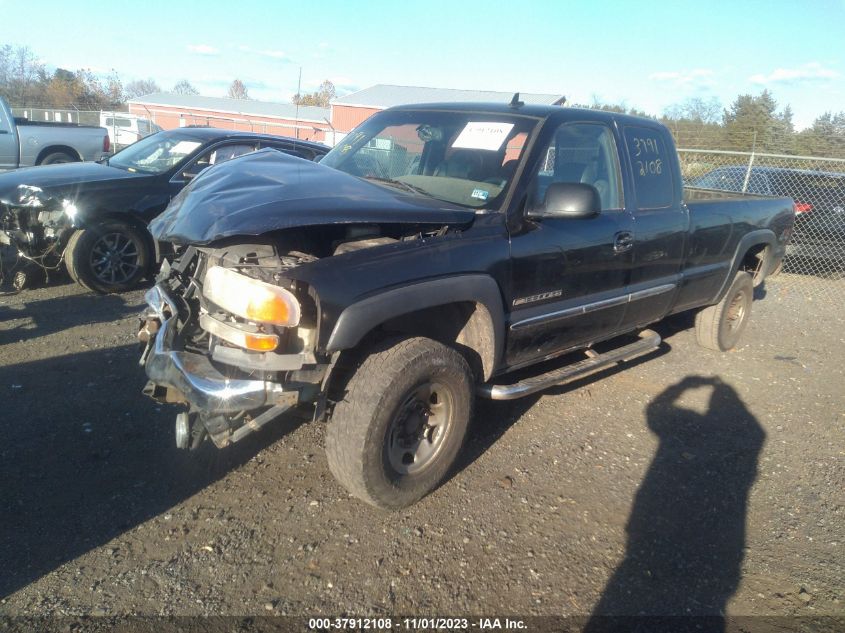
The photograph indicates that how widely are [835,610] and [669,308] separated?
8.27 feet

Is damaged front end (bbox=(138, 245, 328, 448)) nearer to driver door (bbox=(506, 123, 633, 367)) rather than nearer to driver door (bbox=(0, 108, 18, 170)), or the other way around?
driver door (bbox=(506, 123, 633, 367))

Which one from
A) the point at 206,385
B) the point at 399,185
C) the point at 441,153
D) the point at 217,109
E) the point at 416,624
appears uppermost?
the point at 217,109

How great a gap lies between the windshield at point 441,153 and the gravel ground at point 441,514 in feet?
5.35

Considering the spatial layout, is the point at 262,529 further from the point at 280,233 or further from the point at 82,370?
the point at 82,370

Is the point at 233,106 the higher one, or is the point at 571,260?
the point at 233,106

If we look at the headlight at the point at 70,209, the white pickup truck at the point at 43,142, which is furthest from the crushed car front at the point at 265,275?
the white pickup truck at the point at 43,142

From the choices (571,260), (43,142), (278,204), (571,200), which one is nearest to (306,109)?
(43,142)

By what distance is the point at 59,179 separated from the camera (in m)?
6.07

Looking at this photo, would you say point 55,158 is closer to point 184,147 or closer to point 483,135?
point 184,147

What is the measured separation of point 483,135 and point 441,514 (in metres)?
2.22

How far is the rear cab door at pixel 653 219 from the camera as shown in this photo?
13.7 ft

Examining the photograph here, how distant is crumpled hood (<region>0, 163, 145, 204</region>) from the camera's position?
19.3 feet

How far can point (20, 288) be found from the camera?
238 inches

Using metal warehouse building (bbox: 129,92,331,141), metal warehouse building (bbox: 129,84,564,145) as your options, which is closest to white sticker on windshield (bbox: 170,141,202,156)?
metal warehouse building (bbox: 129,84,564,145)
